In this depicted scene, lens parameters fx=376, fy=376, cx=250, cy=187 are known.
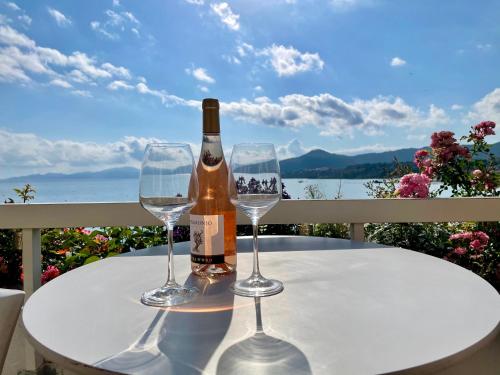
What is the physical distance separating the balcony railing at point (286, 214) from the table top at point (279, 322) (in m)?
0.58

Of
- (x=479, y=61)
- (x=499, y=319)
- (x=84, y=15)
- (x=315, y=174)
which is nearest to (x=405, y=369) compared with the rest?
(x=499, y=319)

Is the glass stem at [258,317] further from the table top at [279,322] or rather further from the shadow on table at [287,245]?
the shadow on table at [287,245]

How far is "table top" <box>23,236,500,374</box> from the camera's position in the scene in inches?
18.7

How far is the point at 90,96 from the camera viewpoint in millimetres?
7695

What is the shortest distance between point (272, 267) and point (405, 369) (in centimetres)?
57

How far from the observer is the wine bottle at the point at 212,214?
0.87 m

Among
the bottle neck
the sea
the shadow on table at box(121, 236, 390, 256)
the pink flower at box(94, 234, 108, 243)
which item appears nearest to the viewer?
the bottle neck

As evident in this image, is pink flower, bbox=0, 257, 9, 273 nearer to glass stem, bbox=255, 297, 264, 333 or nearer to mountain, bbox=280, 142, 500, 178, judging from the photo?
mountain, bbox=280, 142, 500, 178

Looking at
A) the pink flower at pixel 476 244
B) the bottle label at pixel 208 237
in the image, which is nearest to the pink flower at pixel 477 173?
the pink flower at pixel 476 244

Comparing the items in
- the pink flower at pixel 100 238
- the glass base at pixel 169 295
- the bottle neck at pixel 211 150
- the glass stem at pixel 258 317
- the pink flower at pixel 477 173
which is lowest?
the pink flower at pixel 100 238

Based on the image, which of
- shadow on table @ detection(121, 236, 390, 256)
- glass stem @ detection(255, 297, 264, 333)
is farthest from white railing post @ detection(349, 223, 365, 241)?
glass stem @ detection(255, 297, 264, 333)

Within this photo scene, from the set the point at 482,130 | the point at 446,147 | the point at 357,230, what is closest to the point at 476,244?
the point at 446,147

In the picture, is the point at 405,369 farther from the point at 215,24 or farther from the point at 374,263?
the point at 215,24

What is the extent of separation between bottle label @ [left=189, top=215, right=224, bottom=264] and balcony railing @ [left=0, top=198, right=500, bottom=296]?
626 mm
